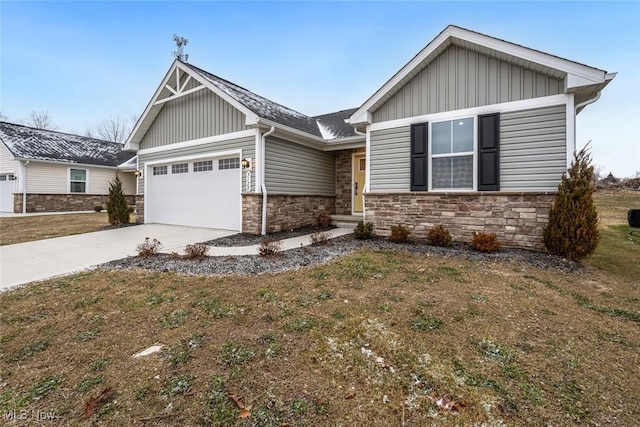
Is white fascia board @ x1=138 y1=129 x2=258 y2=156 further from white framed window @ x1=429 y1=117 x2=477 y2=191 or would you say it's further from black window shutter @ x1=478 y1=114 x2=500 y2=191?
black window shutter @ x1=478 y1=114 x2=500 y2=191

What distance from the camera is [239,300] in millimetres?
3805

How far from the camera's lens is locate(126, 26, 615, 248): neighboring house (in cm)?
616

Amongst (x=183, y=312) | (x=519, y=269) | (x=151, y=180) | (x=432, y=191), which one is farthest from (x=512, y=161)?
(x=151, y=180)

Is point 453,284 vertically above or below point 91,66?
below

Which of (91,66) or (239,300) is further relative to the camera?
(91,66)

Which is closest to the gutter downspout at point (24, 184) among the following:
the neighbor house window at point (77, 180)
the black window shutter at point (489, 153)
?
the neighbor house window at point (77, 180)

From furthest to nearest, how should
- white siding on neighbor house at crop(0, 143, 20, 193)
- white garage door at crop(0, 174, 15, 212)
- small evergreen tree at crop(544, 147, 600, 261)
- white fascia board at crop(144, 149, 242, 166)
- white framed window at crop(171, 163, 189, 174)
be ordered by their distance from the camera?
white garage door at crop(0, 174, 15, 212) < white siding on neighbor house at crop(0, 143, 20, 193) < white framed window at crop(171, 163, 189, 174) < white fascia board at crop(144, 149, 242, 166) < small evergreen tree at crop(544, 147, 600, 261)

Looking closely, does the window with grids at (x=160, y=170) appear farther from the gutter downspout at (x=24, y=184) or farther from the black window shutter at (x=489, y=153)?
the black window shutter at (x=489, y=153)

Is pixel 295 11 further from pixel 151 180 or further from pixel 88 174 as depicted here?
pixel 88 174

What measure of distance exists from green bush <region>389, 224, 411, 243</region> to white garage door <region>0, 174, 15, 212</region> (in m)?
21.4

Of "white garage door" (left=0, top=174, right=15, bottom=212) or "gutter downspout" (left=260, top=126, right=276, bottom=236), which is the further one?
"white garage door" (left=0, top=174, right=15, bottom=212)

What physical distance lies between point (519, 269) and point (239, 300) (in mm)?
4586

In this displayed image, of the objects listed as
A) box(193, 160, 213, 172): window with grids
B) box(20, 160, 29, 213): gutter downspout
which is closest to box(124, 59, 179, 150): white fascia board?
box(193, 160, 213, 172): window with grids
